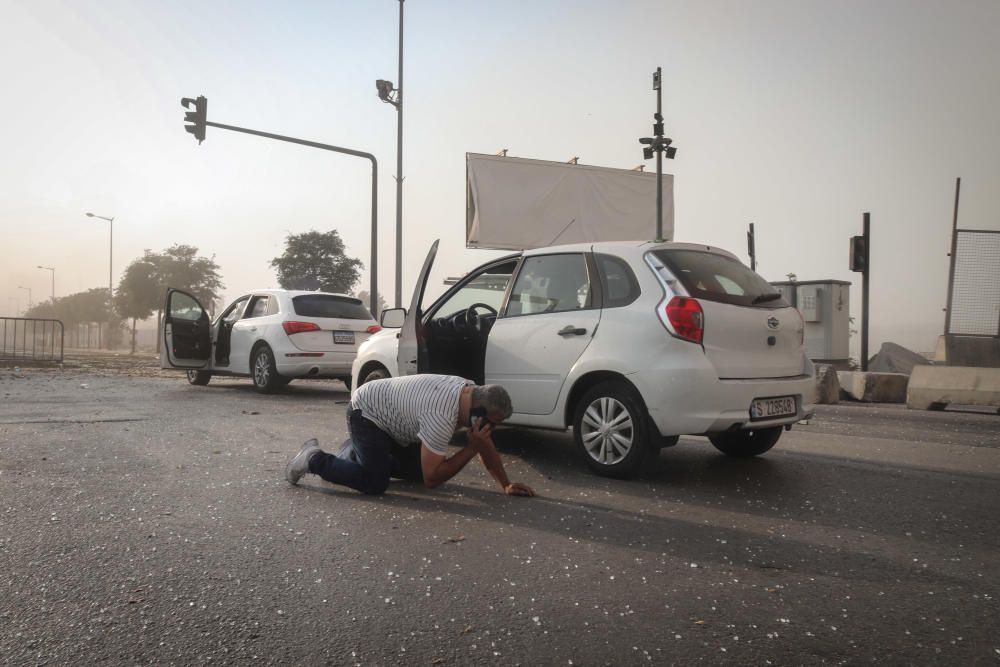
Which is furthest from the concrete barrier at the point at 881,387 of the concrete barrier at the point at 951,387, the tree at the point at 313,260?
the tree at the point at 313,260

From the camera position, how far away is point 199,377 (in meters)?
14.5

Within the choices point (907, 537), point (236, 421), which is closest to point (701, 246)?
point (907, 537)

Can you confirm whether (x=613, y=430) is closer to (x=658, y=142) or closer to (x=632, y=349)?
(x=632, y=349)

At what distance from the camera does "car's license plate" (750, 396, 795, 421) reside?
531 centimetres

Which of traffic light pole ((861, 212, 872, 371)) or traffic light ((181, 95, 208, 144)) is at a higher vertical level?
traffic light ((181, 95, 208, 144))

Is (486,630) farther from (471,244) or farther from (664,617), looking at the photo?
(471,244)

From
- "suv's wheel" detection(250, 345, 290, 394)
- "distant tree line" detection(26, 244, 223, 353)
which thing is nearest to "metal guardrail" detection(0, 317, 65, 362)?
"suv's wheel" detection(250, 345, 290, 394)

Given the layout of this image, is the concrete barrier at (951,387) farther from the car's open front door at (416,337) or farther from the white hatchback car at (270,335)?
the car's open front door at (416,337)

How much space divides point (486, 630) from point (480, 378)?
12.4 feet

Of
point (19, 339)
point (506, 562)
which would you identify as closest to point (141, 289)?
point (19, 339)

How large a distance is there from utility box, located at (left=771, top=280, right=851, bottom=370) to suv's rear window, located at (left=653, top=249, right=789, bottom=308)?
12135 mm

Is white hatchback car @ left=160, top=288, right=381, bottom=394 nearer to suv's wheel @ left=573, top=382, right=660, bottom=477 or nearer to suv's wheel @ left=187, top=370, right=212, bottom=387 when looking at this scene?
suv's wheel @ left=187, top=370, right=212, bottom=387

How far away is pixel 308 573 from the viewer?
135 inches

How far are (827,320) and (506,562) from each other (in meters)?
15.3
